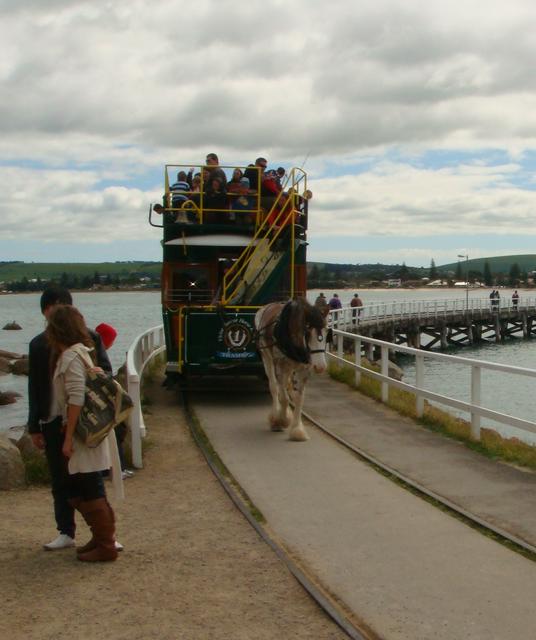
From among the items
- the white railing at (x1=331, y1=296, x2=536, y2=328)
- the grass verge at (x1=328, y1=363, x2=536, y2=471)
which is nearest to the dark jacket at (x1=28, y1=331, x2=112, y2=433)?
the grass verge at (x1=328, y1=363, x2=536, y2=471)

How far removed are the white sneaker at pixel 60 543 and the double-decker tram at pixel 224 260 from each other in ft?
27.2

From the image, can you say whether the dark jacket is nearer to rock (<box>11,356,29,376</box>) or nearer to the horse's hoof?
the horse's hoof

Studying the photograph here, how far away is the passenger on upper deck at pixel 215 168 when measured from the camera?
16234 millimetres

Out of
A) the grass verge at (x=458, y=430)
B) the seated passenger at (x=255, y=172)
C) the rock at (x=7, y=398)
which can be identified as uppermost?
the seated passenger at (x=255, y=172)

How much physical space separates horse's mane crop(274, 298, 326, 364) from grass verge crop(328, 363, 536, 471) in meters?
2.26

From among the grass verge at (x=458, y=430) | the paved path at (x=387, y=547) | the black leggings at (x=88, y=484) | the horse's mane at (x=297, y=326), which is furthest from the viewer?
the horse's mane at (x=297, y=326)

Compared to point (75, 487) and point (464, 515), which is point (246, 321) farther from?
point (75, 487)

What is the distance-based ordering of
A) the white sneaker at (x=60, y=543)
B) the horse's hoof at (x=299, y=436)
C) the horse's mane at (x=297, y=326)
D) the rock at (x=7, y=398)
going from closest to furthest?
the white sneaker at (x=60, y=543) < the horse's hoof at (x=299, y=436) < the horse's mane at (x=297, y=326) < the rock at (x=7, y=398)

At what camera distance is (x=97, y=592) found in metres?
5.71

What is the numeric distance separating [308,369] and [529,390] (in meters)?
18.9

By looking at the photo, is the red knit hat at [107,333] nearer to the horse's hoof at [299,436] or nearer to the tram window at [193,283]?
the horse's hoof at [299,436]

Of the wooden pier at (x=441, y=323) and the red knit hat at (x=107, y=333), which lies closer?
the red knit hat at (x=107, y=333)

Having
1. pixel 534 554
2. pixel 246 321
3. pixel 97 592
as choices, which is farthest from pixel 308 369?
pixel 97 592

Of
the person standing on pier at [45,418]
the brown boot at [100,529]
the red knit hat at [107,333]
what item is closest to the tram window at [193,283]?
the red knit hat at [107,333]
